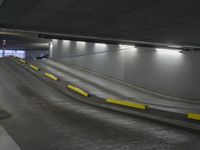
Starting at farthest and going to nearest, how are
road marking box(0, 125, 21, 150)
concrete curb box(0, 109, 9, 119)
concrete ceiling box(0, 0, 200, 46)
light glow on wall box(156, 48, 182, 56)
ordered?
light glow on wall box(156, 48, 182, 56)
concrete curb box(0, 109, 9, 119)
road marking box(0, 125, 21, 150)
concrete ceiling box(0, 0, 200, 46)

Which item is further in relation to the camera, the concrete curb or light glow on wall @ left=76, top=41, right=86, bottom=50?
light glow on wall @ left=76, top=41, right=86, bottom=50

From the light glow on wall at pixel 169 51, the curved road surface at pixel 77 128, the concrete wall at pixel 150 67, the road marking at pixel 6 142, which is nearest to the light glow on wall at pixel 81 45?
the concrete wall at pixel 150 67

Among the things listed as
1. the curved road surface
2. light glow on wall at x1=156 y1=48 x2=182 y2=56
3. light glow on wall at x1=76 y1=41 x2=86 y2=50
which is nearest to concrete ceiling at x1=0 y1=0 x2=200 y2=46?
the curved road surface

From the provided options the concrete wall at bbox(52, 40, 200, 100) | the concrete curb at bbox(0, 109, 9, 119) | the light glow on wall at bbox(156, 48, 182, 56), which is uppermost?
the light glow on wall at bbox(156, 48, 182, 56)

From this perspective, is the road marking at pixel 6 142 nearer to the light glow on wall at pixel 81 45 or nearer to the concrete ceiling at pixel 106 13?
the concrete ceiling at pixel 106 13

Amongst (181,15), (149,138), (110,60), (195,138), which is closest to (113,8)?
(181,15)

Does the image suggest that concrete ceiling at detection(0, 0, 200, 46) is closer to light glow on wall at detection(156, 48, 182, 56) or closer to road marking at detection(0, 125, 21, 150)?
road marking at detection(0, 125, 21, 150)

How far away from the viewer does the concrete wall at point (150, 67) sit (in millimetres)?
17469

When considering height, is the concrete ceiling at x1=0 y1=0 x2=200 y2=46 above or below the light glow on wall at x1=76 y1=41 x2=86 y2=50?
above

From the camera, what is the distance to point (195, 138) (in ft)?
29.1

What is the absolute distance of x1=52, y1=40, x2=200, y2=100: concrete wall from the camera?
57.3ft

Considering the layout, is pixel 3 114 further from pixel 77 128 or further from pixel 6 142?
pixel 6 142

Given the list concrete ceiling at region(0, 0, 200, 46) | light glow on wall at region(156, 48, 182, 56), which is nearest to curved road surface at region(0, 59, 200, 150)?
concrete ceiling at region(0, 0, 200, 46)

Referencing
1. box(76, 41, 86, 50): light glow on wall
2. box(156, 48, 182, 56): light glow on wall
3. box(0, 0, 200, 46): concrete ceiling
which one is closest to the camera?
box(0, 0, 200, 46): concrete ceiling
